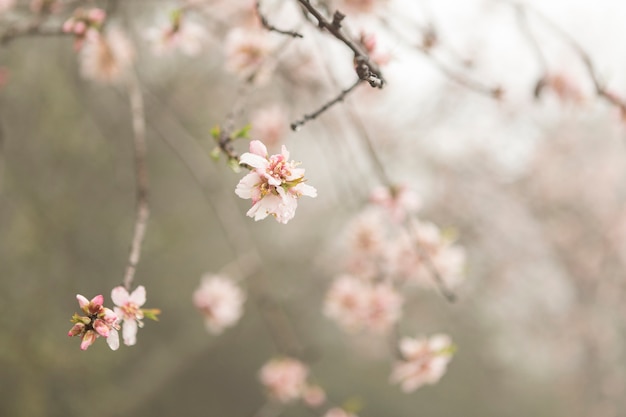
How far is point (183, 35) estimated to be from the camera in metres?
1.05

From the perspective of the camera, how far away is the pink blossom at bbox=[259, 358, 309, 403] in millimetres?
1525

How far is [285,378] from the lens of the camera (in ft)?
4.99

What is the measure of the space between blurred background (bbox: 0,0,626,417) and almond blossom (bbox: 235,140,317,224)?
4.94 feet

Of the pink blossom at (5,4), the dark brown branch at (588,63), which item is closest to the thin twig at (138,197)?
the pink blossom at (5,4)

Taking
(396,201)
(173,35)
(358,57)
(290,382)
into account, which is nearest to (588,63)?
(396,201)

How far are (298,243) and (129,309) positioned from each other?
15.9 feet

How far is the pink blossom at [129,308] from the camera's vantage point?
2.14ft

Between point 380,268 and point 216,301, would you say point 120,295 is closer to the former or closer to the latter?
point 216,301

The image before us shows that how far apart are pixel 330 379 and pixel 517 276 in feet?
7.97

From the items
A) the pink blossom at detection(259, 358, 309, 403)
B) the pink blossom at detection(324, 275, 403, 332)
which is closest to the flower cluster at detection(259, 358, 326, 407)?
the pink blossom at detection(259, 358, 309, 403)

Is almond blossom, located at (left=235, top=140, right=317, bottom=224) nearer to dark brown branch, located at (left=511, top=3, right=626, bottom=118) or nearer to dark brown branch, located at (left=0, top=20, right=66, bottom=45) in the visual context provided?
dark brown branch, located at (left=0, top=20, right=66, bottom=45)

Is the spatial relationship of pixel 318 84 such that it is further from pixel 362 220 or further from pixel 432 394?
pixel 432 394

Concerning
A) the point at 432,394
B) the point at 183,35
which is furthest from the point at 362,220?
the point at 432,394

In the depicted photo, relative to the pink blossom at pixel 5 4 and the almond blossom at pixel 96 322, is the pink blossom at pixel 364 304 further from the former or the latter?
the pink blossom at pixel 5 4
